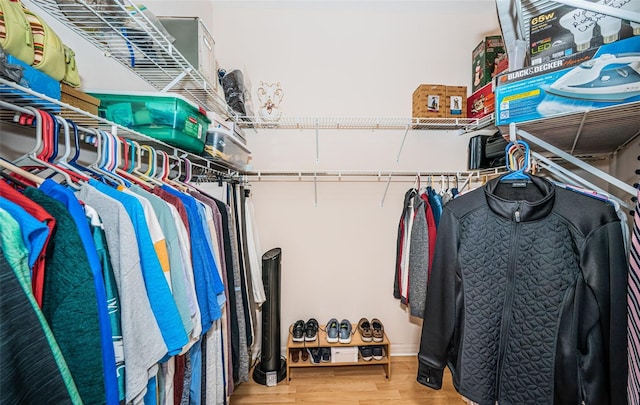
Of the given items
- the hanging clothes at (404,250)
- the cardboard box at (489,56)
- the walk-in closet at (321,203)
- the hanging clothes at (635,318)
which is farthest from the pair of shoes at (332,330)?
the cardboard box at (489,56)

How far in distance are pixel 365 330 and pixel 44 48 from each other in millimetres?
2195

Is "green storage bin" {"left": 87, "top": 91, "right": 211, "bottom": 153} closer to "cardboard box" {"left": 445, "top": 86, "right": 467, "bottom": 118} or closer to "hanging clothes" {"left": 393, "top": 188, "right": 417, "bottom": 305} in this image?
"hanging clothes" {"left": 393, "top": 188, "right": 417, "bottom": 305}

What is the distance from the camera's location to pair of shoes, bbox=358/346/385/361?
197cm

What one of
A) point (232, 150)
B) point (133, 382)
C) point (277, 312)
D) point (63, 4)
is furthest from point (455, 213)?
point (63, 4)

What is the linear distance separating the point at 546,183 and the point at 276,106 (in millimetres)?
1820

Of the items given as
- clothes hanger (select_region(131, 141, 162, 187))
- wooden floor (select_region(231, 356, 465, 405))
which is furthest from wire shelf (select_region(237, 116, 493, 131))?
wooden floor (select_region(231, 356, 465, 405))

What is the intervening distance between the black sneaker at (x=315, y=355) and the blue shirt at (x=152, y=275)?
1.41 meters

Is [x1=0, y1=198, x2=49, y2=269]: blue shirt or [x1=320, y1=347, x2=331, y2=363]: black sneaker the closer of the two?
[x1=0, y1=198, x2=49, y2=269]: blue shirt

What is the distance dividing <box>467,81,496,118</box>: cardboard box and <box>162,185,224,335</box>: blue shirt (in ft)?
6.33

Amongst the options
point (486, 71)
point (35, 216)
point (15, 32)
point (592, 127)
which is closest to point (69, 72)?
point (15, 32)

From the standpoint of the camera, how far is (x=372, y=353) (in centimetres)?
198

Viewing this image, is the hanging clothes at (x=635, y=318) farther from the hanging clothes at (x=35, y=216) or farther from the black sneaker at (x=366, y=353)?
the black sneaker at (x=366, y=353)

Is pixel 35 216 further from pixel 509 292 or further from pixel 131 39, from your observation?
pixel 509 292

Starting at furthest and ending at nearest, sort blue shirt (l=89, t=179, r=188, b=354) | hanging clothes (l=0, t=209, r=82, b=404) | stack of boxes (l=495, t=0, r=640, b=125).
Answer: stack of boxes (l=495, t=0, r=640, b=125) < blue shirt (l=89, t=179, r=188, b=354) < hanging clothes (l=0, t=209, r=82, b=404)
